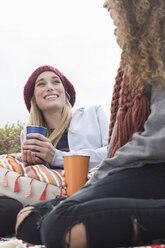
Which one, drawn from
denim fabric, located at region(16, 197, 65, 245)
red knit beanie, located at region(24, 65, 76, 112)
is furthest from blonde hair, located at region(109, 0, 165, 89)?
red knit beanie, located at region(24, 65, 76, 112)

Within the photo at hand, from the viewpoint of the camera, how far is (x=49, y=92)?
3.53m

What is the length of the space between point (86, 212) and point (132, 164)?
13.6 inches

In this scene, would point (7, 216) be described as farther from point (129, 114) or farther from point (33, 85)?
point (33, 85)

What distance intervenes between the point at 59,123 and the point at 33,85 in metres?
0.54

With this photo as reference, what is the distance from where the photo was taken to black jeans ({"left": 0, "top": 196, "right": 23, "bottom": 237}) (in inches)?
92.5

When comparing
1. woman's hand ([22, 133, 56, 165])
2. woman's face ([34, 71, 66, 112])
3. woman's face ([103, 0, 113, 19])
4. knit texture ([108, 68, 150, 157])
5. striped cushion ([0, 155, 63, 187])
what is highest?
woman's face ([103, 0, 113, 19])

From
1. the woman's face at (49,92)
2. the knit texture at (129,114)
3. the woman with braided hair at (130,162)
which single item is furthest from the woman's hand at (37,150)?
the knit texture at (129,114)

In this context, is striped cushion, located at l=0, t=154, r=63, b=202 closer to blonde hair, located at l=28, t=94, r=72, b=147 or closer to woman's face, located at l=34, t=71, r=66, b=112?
blonde hair, located at l=28, t=94, r=72, b=147

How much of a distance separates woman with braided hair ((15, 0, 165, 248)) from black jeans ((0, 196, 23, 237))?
2.82 ft

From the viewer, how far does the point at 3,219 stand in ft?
7.72

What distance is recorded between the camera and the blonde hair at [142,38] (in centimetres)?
168

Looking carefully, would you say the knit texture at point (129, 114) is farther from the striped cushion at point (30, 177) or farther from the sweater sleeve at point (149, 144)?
the striped cushion at point (30, 177)

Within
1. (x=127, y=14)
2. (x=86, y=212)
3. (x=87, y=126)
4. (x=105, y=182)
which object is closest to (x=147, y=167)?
(x=105, y=182)

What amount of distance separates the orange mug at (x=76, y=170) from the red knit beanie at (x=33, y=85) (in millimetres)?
1624
